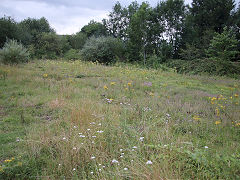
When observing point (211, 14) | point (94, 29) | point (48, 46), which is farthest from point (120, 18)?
point (211, 14)

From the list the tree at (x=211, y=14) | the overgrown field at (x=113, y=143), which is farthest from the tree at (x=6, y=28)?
the tree at (x=211, y=14)

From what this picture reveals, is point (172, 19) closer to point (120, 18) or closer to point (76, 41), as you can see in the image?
point (120, 18)

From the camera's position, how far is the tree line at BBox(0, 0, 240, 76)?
18552mm

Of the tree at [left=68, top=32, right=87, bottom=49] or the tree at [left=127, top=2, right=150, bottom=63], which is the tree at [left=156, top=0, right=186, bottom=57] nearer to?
the tree at [left=127, top=2, right=150, bottom=63]

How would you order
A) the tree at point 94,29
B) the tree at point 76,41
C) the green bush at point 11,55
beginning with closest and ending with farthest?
the green bush at point 11,55
the tree at point 76,41
the tree at point 94,29

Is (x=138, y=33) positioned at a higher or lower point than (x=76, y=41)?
higher

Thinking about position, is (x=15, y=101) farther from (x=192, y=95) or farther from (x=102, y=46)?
(x=102, y=46)

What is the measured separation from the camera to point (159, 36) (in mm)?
24375

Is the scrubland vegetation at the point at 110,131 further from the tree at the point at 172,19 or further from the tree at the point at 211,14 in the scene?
the tree at the point at 172,19

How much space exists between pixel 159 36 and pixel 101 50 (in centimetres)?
906

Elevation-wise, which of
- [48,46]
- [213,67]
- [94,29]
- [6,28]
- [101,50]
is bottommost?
[213,67]

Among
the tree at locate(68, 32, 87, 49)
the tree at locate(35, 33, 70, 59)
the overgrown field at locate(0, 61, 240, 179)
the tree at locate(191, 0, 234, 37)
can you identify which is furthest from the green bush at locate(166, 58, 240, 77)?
the tree at locate(68, 32, 87, 49)

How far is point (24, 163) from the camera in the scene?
2.44 meters

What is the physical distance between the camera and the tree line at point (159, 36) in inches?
730
